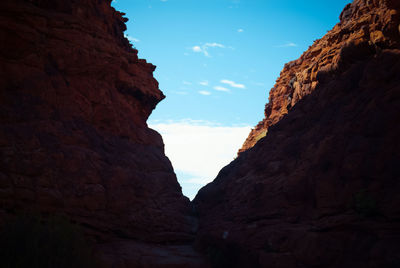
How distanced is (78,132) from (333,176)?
48.2ft

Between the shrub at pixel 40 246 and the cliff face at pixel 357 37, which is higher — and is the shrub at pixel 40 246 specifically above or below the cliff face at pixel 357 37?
below

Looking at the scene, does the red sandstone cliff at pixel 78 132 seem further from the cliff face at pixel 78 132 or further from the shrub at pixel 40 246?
the shrub at pixel 40 246

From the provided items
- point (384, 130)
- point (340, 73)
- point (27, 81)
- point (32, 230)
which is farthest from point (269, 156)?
point (27, 81)

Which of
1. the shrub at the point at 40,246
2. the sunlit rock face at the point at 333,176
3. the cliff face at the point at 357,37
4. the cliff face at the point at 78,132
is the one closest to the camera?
the shrub at the point at 40,246

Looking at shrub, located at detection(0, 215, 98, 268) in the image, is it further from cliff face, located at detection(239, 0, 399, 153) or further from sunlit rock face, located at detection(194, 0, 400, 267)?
cliff face, located at detection(239, 0, 399, 153)

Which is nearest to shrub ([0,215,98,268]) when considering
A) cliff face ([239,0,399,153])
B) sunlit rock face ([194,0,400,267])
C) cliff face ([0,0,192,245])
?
cliff face ([0,0,192,245])

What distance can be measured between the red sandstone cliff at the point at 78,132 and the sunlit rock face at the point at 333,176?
522cm

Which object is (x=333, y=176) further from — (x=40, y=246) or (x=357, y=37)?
(x=40, y=246)

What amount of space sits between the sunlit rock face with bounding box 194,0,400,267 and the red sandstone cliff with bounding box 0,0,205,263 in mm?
5221

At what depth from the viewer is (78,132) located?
19.3 meters

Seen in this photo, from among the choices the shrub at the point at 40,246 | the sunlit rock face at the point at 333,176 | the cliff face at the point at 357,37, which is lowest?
the shrub at the point at 40,246

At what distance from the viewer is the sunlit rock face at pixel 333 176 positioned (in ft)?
41.5

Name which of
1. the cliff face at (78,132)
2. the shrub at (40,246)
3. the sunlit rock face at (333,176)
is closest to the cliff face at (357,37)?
the sunlit rock face at (333,176)

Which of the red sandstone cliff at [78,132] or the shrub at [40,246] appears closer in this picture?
the shrub at [40,246]
